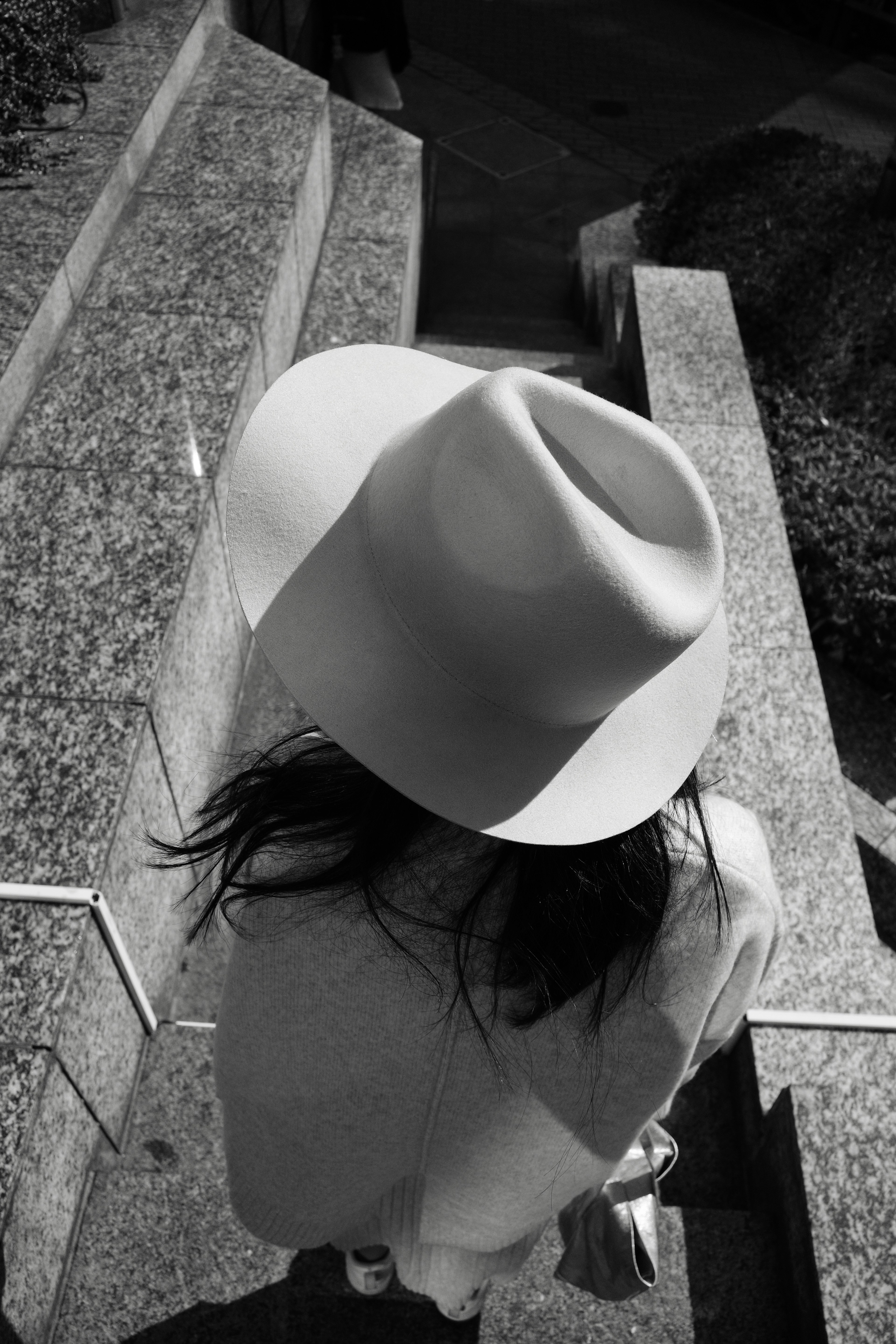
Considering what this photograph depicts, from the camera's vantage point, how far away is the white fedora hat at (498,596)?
1199mm

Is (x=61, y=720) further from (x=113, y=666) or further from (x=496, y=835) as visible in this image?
(x=496, y=835)

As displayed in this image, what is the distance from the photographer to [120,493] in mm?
3336

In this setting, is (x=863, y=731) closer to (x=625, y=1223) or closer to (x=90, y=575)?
(x=625, y=1223)

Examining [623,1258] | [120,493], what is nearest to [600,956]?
[623,1258]

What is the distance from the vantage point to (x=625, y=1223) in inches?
83.3

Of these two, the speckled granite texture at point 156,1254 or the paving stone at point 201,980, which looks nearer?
the speckled granite texture at point 156,1254

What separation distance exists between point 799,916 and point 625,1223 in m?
1.35

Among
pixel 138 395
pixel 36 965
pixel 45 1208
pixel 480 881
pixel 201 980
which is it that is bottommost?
pixel 201 980

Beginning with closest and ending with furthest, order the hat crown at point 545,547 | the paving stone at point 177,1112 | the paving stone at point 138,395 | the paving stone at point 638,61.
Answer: the hat crown at point 545,547, the paving stone at point 177,1112, the paving stone at point 138,395, the paving stone at point 638,61

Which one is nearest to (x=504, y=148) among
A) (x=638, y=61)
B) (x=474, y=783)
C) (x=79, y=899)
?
(x=638, y=61)

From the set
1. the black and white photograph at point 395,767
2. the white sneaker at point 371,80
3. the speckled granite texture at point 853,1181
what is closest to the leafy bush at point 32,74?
the black and white photograph at point 395,767

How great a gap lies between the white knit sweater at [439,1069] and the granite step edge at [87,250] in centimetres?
262

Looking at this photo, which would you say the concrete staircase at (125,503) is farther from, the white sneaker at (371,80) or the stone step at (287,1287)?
the white sneaker at (371,80)

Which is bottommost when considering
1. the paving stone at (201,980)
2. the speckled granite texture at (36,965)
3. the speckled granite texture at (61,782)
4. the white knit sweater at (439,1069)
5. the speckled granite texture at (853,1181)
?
the paving stone at (201,980)
